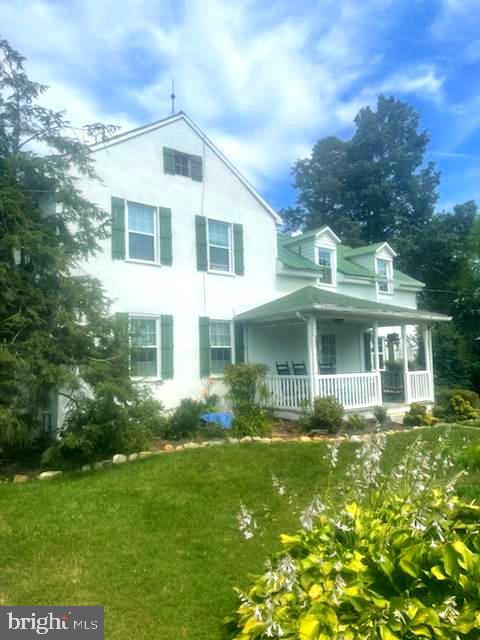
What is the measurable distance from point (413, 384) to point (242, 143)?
32.4 feet

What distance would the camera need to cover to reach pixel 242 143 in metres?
16.3

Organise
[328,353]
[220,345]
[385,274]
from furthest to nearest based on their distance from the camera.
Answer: [385,274]
[328,353]
[220,345]

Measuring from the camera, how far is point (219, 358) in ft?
43.0

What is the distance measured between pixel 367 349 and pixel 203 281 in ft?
25.5

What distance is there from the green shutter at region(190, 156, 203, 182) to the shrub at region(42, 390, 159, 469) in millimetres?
6942

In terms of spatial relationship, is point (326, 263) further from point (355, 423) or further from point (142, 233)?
point (142, 233)

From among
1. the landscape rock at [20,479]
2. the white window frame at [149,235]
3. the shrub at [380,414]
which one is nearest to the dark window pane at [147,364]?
the white window frame at [149,235]

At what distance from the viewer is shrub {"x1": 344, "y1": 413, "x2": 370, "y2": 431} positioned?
11.1m

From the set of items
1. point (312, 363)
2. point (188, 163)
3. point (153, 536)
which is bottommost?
point (153, 536)

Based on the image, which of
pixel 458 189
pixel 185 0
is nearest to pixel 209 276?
pixel 185 0

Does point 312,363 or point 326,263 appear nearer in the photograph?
point 312,363

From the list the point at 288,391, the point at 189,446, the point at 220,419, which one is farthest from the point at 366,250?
the point at 189,446

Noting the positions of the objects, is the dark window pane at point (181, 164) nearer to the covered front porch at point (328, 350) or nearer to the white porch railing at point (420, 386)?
the covered front porch at point (328, 350)

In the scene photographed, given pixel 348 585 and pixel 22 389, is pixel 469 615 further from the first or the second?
pixel 22 389
